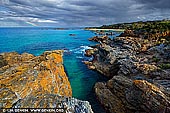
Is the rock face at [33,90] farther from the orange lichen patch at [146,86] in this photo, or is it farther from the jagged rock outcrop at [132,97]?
the orange lichen patch at [146,86]

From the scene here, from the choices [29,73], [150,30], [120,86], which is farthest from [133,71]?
[150,30]

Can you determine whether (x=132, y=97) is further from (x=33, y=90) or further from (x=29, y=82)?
(x=29, y=82)

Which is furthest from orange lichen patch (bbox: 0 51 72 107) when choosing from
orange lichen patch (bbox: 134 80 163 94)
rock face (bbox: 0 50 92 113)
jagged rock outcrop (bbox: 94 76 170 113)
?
orange lichen patch (bbox: 134 80 163 94)

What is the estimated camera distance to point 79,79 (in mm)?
34844

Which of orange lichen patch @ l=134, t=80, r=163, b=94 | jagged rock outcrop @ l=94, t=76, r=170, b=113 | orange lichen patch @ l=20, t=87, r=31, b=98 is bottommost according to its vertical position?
jagged rock outcrop @ l=94, t=76, r=170, b=113

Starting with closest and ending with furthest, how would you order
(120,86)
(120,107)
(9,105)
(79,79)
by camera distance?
(9,105), (120,107), (120,86), (79,79)

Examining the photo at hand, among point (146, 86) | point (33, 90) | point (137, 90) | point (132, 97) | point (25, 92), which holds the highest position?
point (146, 86)

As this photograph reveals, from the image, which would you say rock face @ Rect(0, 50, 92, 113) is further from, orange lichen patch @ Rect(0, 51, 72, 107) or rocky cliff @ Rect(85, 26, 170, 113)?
rocky cliff @ Rect(85, 26, 170, 113)

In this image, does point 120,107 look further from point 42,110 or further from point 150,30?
point 150,30

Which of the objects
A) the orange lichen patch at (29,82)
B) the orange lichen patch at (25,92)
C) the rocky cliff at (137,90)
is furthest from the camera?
the rocky cliff at (137,90)

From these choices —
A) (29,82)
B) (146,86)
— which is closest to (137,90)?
(146,86)

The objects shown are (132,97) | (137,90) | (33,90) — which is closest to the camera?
(33,90)

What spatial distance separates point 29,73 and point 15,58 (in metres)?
18.5

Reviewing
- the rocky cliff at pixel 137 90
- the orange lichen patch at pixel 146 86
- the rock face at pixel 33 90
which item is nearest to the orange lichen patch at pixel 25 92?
the rock face at pixel 33 90
